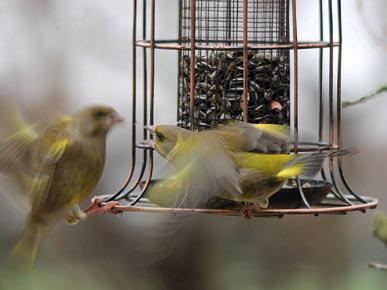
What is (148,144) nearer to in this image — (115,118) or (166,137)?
(166,137)

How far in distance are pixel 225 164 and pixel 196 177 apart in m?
0.18

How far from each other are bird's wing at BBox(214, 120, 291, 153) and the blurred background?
3.75m

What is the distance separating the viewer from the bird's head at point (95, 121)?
4.44 m

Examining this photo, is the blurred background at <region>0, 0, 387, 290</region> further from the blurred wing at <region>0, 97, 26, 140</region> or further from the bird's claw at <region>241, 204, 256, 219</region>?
the bird's claw at <region>241, 204, 256, 219</region>

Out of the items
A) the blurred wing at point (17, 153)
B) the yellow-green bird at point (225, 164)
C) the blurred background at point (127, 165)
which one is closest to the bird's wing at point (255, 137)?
the yellow-green bird at point (225, 164)

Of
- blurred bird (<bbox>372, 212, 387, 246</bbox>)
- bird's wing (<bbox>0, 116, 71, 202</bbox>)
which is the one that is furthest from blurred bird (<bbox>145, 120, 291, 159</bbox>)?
blurred bird (<bbox>372, 212, 387, 246</bbox>)

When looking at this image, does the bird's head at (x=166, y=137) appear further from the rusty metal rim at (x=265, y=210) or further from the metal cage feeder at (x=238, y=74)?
the rusty metal rim at (x=265, y=210)

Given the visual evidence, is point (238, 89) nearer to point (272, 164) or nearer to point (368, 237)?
point (272, 164)

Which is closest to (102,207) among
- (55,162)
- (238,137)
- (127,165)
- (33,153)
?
(55,162)

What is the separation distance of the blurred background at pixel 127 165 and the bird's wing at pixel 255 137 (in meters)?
3.75

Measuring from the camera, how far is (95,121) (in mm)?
4469

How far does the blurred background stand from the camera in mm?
8656

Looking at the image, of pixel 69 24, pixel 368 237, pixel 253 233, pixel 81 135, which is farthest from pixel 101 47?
pixel 81 135

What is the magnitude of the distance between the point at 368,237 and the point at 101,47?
302 centimetres
